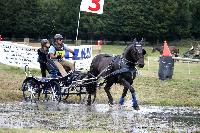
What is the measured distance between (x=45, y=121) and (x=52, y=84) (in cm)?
435

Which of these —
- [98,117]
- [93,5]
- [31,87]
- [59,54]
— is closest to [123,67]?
[59,54]

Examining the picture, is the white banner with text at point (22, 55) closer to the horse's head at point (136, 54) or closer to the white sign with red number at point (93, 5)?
the white sign with red number at point (93, 5)

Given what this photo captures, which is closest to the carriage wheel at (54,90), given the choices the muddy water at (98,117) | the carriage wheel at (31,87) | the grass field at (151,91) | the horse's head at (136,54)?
the muddy water at (98,117)

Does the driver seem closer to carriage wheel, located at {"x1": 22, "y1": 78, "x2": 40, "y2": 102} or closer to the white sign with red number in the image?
carriage wheel, located at {"x1": 22, "y1": 78, "x2": 40, "y2": 102}

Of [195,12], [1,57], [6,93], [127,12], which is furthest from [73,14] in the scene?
[6,93]

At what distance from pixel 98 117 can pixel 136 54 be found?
2969 millimetres

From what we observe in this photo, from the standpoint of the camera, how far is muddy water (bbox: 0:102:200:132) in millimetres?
13680

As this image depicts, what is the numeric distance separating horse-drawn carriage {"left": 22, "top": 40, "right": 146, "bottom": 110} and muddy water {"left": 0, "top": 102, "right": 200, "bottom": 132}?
0.59m

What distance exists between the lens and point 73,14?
8862 centimetres

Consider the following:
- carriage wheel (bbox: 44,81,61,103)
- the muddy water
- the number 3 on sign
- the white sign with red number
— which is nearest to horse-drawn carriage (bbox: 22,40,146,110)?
carriage wheel (bbox: 44,81,61,103)

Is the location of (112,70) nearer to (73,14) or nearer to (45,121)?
(45,121)

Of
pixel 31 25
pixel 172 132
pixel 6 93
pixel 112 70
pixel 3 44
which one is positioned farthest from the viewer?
pixel 31 25

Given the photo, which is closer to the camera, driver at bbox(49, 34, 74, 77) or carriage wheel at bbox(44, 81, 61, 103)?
carriage wheel at bbox(44, 81, 61, 103)

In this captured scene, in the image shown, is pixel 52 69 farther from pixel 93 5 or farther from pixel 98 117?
pixel 93 5
